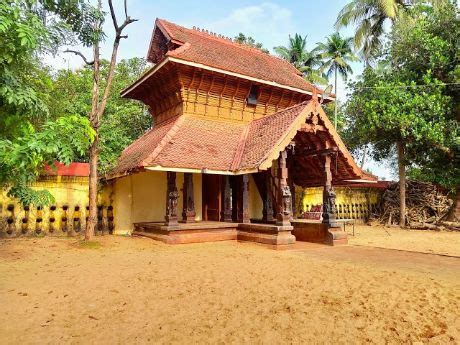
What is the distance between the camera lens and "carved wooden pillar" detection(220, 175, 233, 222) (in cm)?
1162

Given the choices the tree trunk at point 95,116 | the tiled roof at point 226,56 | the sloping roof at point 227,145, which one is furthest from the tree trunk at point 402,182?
the tree trunk at point 95,116

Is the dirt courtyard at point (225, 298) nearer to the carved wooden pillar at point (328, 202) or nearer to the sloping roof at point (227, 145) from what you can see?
the carved wooden pillar at point (328, 202)

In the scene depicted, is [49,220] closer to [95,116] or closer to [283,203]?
[95,116]

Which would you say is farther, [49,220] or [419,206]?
[419,206]

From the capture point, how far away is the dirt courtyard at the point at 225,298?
355 cm

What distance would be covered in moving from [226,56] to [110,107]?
10.4 m

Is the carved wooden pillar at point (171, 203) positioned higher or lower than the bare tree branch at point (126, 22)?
lower

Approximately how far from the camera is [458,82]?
48.5 feet

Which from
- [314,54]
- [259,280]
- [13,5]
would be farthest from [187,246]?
[314,54]

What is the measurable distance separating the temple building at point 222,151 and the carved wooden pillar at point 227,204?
0.03 metres

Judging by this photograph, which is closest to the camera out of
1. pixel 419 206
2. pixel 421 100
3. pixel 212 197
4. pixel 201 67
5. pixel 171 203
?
pixel 171 203

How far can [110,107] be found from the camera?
20672 millimetres

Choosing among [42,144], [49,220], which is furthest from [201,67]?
[42,144]

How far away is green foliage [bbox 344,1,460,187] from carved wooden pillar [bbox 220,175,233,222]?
25.8 feet
